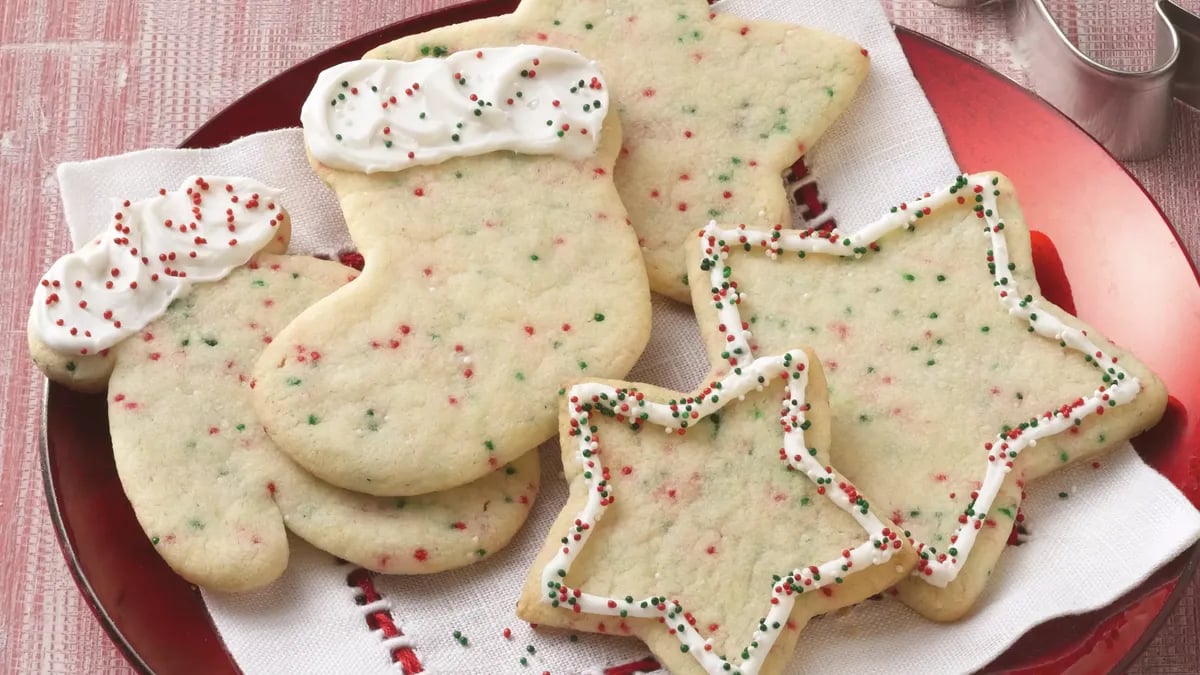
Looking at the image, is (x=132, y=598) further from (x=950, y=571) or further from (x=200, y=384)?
(x=950, y=571)

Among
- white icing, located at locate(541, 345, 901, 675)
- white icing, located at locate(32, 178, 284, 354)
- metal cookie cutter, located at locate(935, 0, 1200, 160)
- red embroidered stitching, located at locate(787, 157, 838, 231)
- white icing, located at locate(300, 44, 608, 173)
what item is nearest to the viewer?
white icing, located at locate(541, 345, 901, 675)

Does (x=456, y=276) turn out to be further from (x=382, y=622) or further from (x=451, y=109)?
(x=382, y=622)

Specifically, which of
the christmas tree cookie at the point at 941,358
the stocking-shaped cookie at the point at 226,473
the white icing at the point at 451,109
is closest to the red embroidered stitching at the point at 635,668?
the stocking-shaped cookie at the point at 226,473

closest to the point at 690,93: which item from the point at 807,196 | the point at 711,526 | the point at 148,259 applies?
the point at 807,196

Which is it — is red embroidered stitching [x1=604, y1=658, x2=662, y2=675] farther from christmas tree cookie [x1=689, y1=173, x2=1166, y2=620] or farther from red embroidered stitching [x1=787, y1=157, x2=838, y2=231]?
red embroidered stitching [x1=787, y1=157, x2=838, y2=231]

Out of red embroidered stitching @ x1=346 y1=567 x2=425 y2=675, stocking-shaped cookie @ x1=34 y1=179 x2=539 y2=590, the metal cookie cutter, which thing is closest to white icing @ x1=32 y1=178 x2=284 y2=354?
stocking-shaped cookie @ x1=34 y1=179 x2=539 y2=590

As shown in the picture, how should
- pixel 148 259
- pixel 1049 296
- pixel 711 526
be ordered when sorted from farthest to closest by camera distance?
pixel 1049 296
pixel 148 259
pixel 711 526
